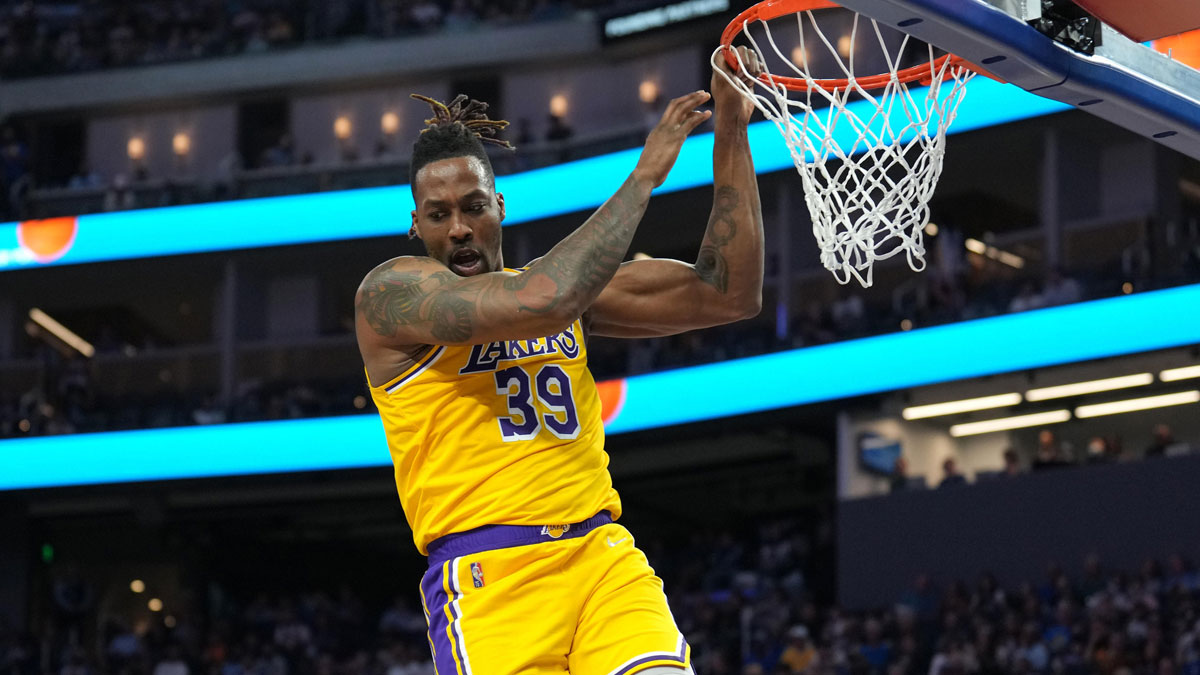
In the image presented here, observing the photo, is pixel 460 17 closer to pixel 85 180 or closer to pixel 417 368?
pixel 85 180

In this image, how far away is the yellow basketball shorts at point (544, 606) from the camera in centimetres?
381

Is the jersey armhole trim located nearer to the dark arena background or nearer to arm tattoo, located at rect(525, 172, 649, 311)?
arm tattoo, located at rect(525, 172, 649, 311)

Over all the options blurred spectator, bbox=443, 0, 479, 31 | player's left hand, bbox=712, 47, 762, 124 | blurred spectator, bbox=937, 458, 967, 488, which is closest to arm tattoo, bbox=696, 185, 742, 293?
player's left hand, bbox=712, 47, 762, 124

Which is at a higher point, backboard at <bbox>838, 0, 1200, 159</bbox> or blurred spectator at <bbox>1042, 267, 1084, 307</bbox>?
blurred spectator at <bbox>1042, 267, 1084, 307</bbox>

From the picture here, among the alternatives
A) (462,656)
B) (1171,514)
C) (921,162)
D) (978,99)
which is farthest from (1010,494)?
(462,656)

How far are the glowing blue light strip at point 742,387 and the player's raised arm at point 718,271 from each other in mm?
12473

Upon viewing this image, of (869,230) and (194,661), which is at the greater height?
(869,230)

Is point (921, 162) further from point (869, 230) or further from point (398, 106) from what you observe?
point (398, 106)

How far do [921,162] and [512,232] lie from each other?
18419 mm

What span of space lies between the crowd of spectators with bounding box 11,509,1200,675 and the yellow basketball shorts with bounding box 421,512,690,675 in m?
8.66

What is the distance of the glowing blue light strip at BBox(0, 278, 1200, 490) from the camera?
16078 millimetres

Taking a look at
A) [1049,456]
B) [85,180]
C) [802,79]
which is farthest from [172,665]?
[802,79]

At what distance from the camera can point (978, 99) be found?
1809cm

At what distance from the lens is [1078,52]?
4160mm
